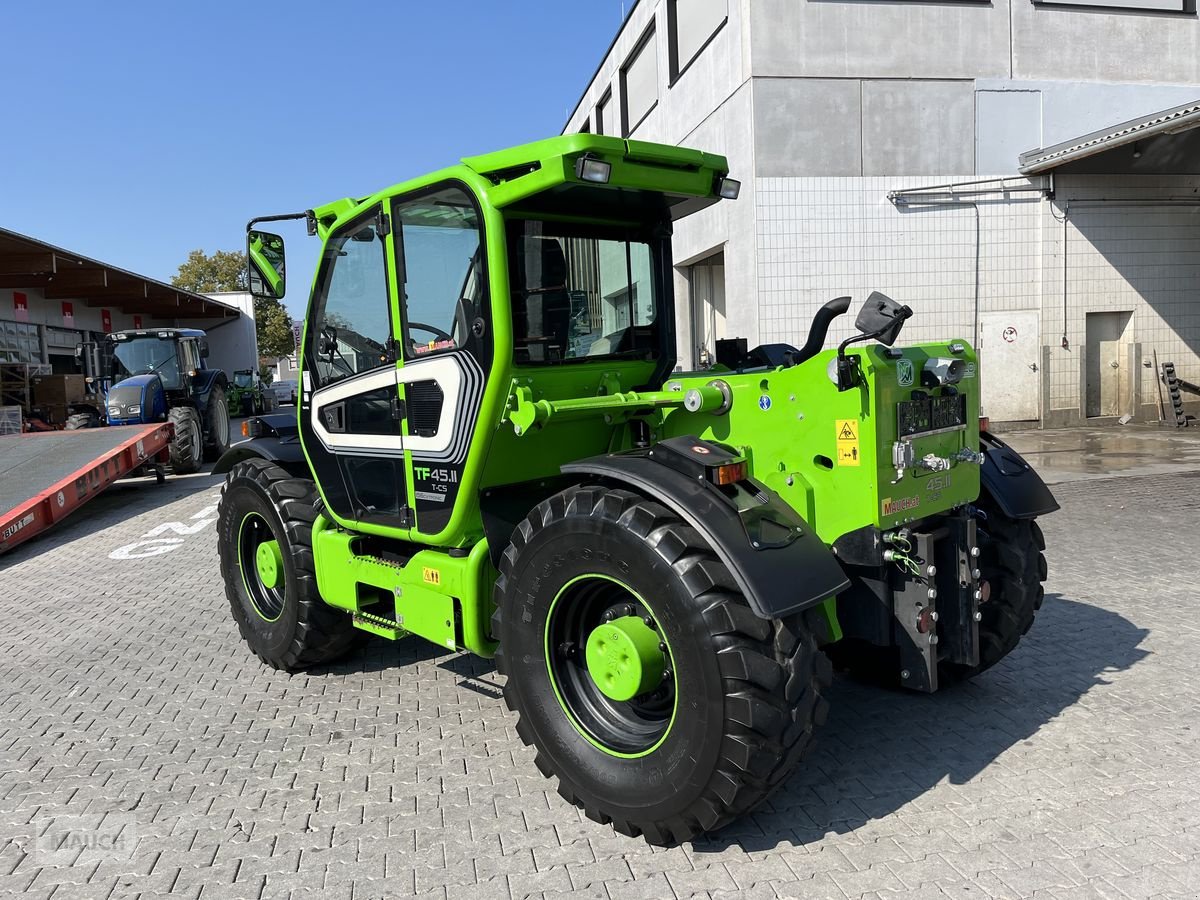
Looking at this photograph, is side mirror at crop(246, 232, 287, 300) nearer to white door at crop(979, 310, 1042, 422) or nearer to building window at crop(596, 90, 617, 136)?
white door at crop(979, 310, 1042, 422)

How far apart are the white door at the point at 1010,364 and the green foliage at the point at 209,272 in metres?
47.0

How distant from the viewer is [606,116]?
2391 centimetres

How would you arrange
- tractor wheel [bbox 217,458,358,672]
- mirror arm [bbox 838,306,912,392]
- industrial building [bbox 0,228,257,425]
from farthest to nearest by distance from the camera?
industrial building [bbox 0,228,257,425] < tractor wheel [bbox 217,458,358,672] < mirror arm [bbox 838,306,912,392]

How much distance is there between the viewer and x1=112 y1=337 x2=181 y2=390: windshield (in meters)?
16.9

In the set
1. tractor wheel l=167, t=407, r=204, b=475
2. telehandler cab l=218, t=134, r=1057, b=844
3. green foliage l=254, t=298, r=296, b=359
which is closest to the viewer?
telehandler cab l=218, t=134, r=1057, b=844

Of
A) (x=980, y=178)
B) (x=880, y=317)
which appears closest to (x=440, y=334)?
(x=880, y=317)

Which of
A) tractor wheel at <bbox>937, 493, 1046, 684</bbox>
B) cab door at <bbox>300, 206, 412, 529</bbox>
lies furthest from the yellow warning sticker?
cab door at <bbox>300, 206, 412, 529</bbox>

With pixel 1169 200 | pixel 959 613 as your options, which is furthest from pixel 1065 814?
pixel 1169 200

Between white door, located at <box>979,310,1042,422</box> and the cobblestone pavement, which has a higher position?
white door, located at <box>979,310,1042,422</box>

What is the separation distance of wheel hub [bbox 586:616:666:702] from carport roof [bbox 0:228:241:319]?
62.0 ft

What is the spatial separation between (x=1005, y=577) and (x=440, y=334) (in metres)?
2.75

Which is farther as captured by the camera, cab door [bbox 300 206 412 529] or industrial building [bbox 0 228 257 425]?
industrial building [bbox 0 228 257 425]

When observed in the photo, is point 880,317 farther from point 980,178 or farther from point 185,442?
point 185,442

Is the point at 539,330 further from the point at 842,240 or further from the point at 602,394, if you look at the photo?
the point at 842,240
